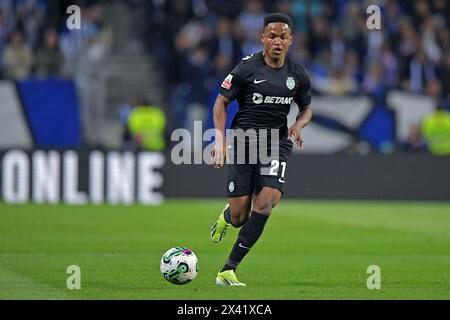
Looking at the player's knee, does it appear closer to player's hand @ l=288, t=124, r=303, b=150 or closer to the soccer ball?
player's hand @ l=288, t=124, r=303, b=150

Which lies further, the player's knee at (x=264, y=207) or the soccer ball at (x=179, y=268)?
the player's knee at (x=264, y=207)

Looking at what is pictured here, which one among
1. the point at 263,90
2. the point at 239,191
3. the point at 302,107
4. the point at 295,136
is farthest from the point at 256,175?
the point at 302,107

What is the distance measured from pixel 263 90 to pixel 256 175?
87cm

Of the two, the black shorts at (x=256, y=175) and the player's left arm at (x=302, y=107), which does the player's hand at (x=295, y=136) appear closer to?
the player's left arm at (x=302, y=107)

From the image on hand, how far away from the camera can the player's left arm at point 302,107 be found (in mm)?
11052

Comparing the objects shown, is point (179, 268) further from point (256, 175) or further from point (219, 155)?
point (256, 175)

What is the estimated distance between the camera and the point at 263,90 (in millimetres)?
11070

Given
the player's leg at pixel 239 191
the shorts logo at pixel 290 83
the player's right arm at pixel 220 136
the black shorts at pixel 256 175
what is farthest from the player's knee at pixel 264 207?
the shorts logo at pixel 290 83

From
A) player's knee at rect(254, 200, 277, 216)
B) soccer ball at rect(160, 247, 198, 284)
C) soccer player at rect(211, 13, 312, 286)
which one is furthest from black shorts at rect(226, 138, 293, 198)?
soccer ball at rect(160, 247, 198, 284)

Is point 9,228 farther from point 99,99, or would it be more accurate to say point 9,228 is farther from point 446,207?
point 446,207

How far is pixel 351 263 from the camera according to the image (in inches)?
518

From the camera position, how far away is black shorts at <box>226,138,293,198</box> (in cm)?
1091

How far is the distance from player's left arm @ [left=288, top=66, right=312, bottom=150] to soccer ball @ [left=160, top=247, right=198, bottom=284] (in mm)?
1632

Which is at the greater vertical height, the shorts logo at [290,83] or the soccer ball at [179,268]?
the shorts logo at [290,83]
